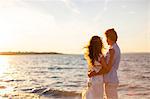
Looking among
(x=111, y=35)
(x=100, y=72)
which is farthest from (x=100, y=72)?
(x=111, y=35)

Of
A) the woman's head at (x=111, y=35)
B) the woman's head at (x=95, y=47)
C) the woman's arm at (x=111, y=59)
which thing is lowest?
the woman's arm at (x=111, y=59)

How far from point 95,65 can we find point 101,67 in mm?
106

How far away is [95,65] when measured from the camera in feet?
22.9

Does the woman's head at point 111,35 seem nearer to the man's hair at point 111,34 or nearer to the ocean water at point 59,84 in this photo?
the man's hair at point 111,34

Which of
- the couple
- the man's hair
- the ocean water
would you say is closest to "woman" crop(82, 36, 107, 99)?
the couple

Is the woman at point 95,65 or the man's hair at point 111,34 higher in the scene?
the man's hair at point 111,34

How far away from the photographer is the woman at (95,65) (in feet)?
22.6

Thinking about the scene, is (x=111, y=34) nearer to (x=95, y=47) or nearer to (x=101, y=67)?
(x=95, y=47)

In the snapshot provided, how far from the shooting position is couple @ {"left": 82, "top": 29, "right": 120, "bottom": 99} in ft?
22.7

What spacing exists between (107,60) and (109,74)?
0.25 m

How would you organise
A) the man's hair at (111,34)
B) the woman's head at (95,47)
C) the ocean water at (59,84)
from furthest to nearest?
the ocean water at (59,84) < the man's hair at (111,34) < the woman's head at (95,47)

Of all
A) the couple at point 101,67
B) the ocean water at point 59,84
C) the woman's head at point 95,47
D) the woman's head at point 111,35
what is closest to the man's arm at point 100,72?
the couple at point 101,67

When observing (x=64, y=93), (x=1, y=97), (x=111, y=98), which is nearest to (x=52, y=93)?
(x=64, y=93)

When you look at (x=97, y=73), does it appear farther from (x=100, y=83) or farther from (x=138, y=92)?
(x=138, y=92)
